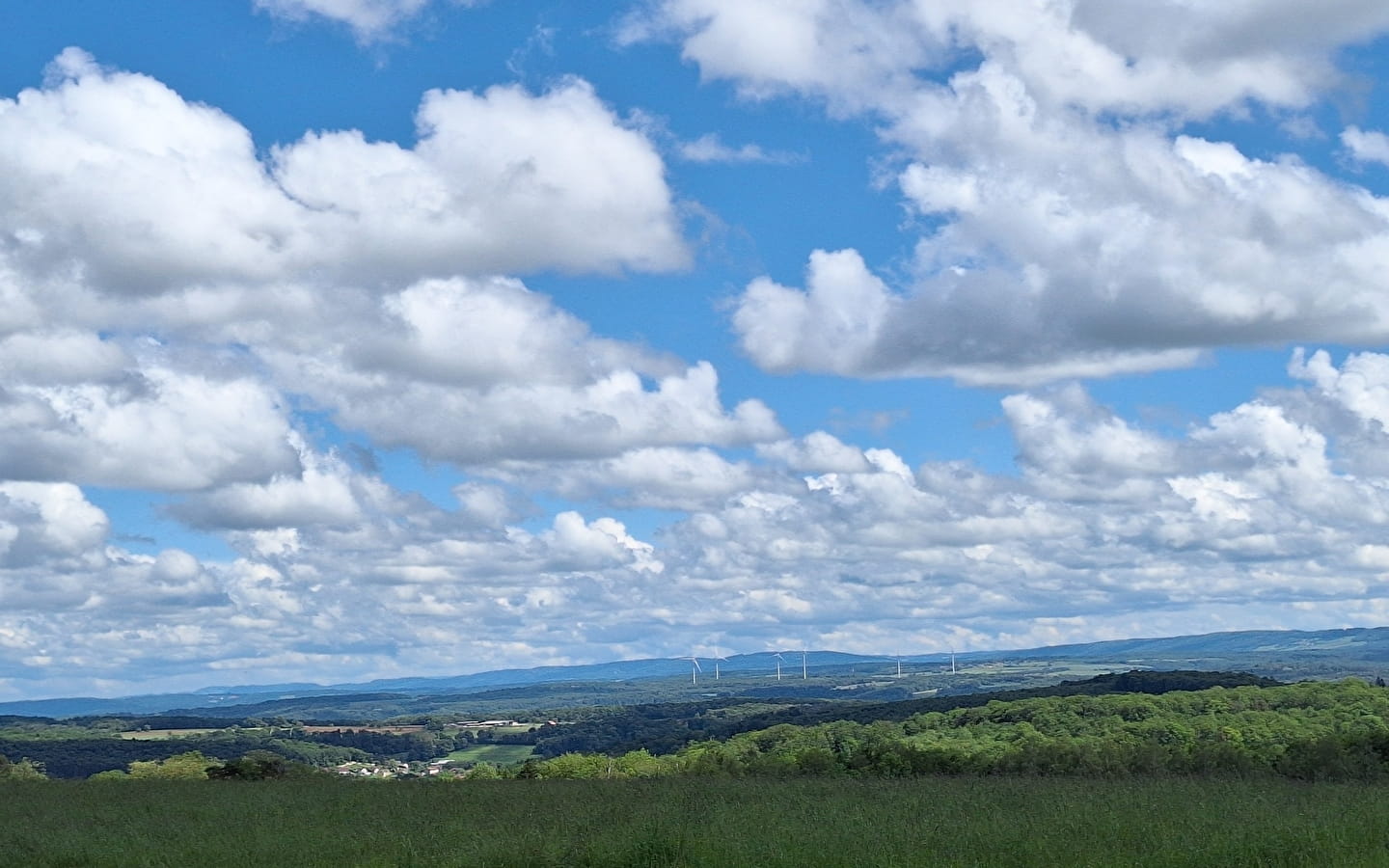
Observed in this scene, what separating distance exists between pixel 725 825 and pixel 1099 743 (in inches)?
991

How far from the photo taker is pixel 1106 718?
82.3 meters

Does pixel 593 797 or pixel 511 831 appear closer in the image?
pixel 511 831

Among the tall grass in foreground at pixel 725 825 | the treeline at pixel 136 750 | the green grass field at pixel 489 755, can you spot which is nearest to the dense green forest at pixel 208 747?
the treeline at pixel 136 750

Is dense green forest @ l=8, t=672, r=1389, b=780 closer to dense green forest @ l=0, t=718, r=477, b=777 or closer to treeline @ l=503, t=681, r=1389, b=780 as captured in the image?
treeline @ l=503, t=681, r=1389, b=780

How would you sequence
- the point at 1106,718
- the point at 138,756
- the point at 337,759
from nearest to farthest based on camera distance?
the point at 1106,718 → the point at 138,756 → the point at 337,759

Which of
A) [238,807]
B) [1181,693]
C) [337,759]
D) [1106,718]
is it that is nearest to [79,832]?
[238,807]

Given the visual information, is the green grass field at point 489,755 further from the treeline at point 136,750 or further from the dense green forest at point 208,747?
the treeline at point 136,750

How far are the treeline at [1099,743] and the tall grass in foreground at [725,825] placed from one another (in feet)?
17.8

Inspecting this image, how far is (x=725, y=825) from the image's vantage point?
26.5 m

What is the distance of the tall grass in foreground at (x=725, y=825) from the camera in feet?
74.2

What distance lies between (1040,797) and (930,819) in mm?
5034

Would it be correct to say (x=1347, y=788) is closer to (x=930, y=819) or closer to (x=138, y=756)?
(x=930, y=819)

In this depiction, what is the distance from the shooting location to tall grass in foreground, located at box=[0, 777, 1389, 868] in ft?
74.2

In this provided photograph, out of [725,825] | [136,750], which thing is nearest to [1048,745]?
[725,825]
